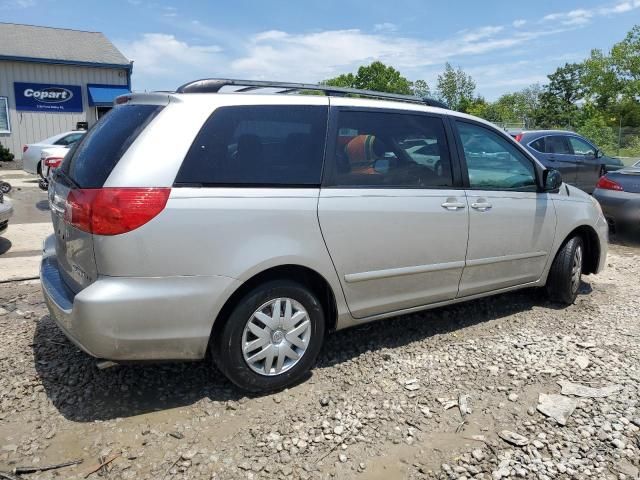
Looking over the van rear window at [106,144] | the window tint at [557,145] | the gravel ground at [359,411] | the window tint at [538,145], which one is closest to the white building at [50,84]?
the window tint at [538,145]

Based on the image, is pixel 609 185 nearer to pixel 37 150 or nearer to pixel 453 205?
pixel 453 205

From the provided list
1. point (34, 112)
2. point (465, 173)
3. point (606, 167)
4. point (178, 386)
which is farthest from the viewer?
point (34, 112)

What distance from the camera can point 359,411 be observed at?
125 inches

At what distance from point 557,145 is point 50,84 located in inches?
817

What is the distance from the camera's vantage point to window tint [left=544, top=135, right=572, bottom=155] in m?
10.9

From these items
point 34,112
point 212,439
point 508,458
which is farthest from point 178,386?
point 34,112

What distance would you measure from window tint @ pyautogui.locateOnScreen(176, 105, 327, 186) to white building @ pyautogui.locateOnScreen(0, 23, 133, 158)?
21.8 metres

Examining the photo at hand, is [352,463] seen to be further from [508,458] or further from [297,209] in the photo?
[297,209]

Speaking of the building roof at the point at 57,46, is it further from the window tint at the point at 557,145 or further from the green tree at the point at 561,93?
the green tree at the point at 561,93

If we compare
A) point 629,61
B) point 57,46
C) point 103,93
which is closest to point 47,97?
point 103,93

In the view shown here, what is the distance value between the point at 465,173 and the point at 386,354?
1.47 metres

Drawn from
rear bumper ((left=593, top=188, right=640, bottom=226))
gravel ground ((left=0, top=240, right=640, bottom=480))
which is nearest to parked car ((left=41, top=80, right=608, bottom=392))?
gravel ground ((left=0, top=240, right=640, bottom=480))

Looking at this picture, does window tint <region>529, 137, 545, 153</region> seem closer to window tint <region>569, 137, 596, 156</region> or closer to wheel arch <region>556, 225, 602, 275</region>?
window tint <region>569, 137, 596, 156</region>

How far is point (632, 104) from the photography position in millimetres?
46750
